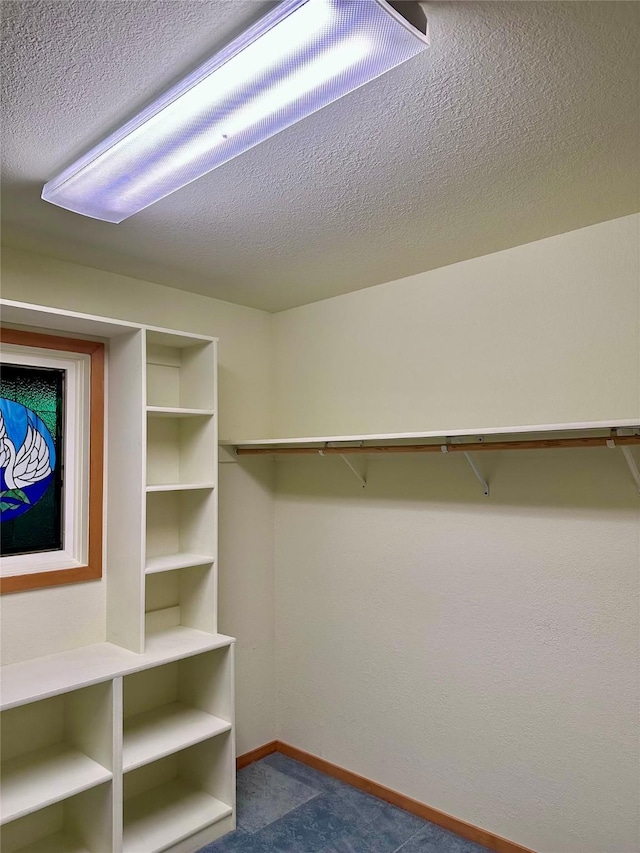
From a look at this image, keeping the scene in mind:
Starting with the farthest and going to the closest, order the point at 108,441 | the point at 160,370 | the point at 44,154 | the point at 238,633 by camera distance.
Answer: the point at 238,633
the point at 160,370
the point at 108,441
the point at 44,154

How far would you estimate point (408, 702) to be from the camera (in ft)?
9.38

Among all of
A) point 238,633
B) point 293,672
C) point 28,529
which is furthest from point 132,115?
point 293,672

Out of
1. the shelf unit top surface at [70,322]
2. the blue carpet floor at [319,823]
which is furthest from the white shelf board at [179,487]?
the blue carpet floor at [319,823]

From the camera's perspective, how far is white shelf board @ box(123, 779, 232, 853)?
2434 mm

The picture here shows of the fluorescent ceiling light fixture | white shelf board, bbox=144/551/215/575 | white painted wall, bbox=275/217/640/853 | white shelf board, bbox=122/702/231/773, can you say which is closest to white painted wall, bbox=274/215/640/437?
white painted wall, bbox=275/217/640/853

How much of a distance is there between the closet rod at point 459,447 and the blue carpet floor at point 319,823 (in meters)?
1.64

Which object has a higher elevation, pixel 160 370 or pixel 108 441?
pixel 160 370

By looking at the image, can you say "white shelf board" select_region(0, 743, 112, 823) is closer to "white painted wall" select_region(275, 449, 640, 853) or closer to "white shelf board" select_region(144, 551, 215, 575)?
"white shelf board" select_region(144, 551, 215, 575)

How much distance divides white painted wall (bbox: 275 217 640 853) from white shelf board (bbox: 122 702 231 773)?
0.71 m

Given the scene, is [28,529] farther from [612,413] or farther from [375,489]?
[612,413]

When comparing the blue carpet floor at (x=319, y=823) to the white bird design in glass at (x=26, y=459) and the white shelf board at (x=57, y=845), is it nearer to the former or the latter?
the white shelf board at (x=57, y=845)

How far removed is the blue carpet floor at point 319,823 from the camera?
8.29 ft

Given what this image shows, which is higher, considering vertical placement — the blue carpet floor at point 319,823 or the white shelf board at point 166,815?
the white shelf board at point 166,815

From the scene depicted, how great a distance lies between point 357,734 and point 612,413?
6.53 feet
